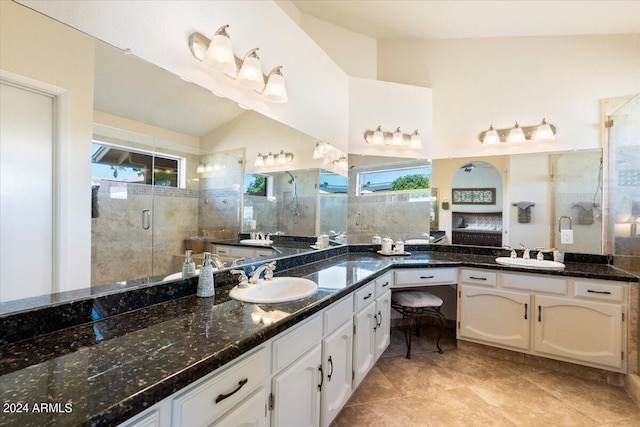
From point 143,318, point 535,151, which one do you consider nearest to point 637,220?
point 535,151

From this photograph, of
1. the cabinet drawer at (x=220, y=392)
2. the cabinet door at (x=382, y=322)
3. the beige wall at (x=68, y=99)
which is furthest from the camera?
the cabinet door at (x=382, y=322)

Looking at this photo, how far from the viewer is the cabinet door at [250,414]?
90cm

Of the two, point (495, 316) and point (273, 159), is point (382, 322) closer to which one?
point (495, 316)

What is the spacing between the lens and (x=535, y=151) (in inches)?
110

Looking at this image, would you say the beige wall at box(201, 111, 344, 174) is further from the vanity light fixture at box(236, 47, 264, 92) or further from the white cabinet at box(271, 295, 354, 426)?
the white cabinet at box(271, 295, 354, 426)

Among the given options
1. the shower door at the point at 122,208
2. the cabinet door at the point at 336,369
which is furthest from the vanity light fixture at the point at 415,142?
the shower door at the point at 122,208

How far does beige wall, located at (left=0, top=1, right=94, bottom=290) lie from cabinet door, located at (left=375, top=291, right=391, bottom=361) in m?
1.79

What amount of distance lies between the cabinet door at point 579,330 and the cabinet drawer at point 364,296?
4.58 ft

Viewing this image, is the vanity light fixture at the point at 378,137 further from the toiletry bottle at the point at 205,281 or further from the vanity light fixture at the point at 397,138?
the toiletry bottle at the point at 205,281

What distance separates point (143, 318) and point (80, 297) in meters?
0.22

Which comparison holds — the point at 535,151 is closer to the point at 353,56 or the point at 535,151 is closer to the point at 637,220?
the point at 637,220

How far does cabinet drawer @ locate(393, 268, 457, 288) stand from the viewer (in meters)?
2.50

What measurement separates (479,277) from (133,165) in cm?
266

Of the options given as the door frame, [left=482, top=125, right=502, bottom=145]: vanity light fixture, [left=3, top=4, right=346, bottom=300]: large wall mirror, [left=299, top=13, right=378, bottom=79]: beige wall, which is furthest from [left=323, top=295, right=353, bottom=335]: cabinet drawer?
[left=299, top=13, right=378, bottom=79]: beige wall
